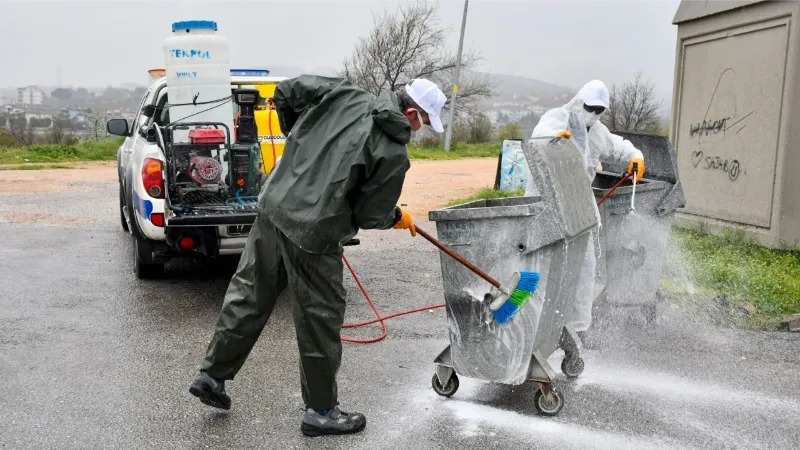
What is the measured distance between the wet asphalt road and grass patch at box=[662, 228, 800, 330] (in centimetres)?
38

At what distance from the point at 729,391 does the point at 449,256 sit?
6.03ft

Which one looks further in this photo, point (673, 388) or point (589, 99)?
point (589, 99)

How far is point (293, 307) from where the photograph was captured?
374 cm

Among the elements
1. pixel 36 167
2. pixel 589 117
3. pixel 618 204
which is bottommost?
pixel 36 167

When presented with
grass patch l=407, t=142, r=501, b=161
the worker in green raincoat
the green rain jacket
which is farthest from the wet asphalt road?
grass patch l=407, t=142, r=501, b=161

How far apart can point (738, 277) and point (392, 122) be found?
4299 millimetres

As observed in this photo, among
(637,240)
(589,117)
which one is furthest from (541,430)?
(589,117)

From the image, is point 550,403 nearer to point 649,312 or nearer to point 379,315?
point 379,315

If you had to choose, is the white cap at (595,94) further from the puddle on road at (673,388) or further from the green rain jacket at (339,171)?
the green rain jacket at (339,171)

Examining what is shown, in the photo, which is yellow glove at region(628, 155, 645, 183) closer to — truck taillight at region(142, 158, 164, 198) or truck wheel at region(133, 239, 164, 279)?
truck taillight at region(142, 158, 164, 198)

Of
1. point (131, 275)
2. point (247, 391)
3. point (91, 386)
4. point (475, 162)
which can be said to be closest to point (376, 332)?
point (247, 391)

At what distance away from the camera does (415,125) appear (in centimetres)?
378

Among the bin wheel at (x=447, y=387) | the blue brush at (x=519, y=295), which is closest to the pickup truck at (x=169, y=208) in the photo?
the bin wheel at (x=447, y=387)

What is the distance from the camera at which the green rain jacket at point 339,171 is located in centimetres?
347
